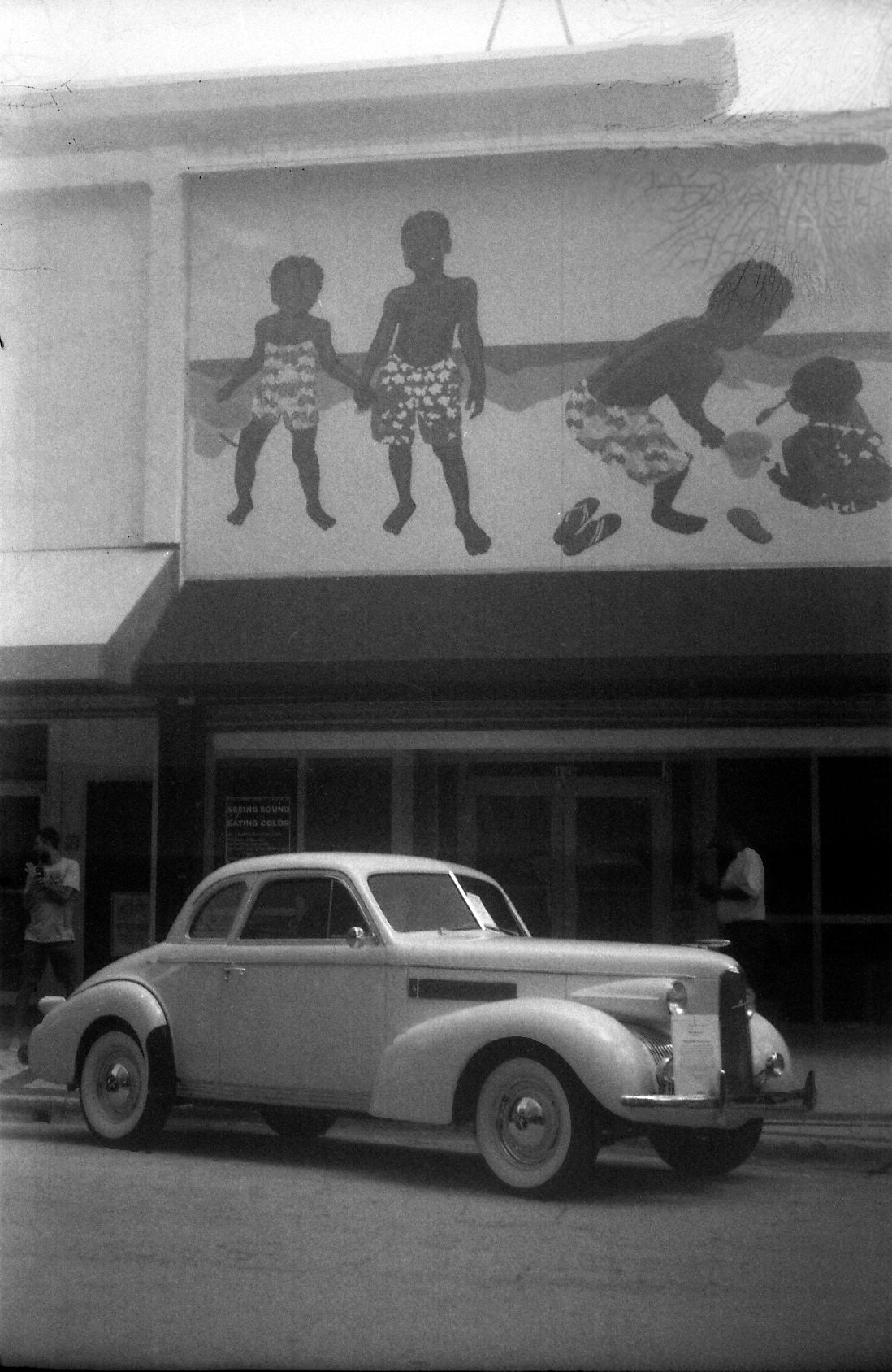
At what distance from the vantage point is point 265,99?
10.1 m

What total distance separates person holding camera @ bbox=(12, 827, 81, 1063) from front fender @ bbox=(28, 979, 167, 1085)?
5.34 feet

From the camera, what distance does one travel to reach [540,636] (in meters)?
9.77

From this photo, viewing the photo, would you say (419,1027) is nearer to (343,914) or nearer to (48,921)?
(343,914)

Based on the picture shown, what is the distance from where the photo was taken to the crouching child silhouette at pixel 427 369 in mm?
10336

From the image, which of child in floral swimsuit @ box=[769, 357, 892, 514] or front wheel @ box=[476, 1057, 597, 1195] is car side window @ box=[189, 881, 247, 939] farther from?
child in floral swimsuit @ box=[769, 357, 892, 514]

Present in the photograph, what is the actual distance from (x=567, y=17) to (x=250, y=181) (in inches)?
147

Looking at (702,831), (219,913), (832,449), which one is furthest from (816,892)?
(219,913)

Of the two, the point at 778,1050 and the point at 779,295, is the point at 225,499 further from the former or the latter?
the point at 778,1050

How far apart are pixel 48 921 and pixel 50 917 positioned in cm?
3

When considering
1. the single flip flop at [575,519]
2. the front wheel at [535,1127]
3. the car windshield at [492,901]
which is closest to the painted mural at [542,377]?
the single flip flop at [575,519]

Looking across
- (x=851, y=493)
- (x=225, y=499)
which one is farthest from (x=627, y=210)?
(x=225, y=499)

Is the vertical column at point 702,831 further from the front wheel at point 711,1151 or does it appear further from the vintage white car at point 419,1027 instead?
the front wheel at point 711,1151

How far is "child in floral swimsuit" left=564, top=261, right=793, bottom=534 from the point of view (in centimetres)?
1024

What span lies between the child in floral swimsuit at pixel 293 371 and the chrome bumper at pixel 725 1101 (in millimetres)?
5358
